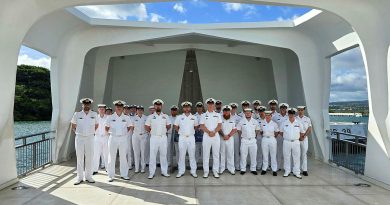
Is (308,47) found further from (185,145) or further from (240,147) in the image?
(185,145)

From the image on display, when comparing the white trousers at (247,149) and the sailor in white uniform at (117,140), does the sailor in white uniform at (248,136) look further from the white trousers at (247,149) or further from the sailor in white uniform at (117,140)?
the sailor in white uniform at (117,140)

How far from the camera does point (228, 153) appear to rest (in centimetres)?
807

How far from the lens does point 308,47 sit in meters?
10.2

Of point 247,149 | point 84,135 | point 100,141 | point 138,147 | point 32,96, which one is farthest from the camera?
point 32,96

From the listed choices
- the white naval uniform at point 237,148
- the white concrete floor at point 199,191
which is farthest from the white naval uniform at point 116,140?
the white naval uniform at point 237,148

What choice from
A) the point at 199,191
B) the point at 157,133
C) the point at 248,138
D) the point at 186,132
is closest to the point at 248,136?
the point at 248,138

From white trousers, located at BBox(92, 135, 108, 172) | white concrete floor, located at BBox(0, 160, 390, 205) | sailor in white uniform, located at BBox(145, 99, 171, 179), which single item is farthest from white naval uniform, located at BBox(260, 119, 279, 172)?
white trousers, located at BBox(92, 135, 108, 172)

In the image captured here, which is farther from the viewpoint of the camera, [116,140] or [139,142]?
[139,142]

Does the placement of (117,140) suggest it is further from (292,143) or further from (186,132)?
(292,143)

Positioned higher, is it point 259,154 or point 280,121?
point 280,121

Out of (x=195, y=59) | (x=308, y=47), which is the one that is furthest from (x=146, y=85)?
(x=308, y=47)

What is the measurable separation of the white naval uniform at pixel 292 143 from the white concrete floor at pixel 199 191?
0.33 meters

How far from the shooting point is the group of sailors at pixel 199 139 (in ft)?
24.1

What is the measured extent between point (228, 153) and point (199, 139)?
102cm
